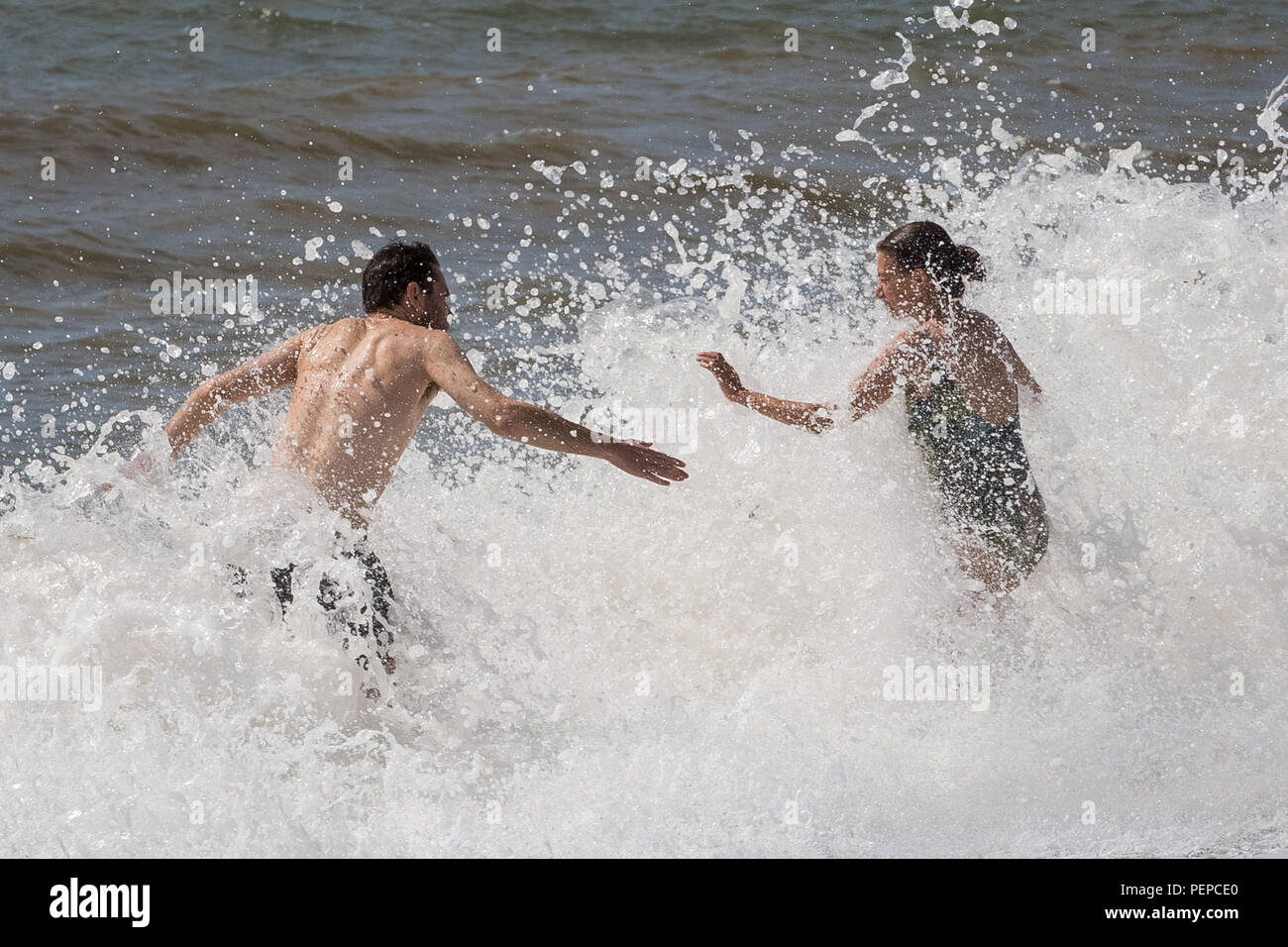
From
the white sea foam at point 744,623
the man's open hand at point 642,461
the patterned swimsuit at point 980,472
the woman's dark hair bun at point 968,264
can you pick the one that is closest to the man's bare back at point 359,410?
the white sea foam at point 744,623

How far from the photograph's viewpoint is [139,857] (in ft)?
13.8

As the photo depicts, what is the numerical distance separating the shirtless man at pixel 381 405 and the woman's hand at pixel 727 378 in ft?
1.86

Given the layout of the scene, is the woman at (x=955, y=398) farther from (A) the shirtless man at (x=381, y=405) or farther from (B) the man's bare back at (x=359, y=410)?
(B) the man's bare back at (x=359, y=410)

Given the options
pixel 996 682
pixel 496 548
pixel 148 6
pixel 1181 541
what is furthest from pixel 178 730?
pixel 148 6

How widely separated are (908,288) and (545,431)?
51.4 inches

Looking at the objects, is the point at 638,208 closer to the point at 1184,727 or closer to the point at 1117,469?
the point at 1117,469

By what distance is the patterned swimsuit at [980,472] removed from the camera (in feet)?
16.5

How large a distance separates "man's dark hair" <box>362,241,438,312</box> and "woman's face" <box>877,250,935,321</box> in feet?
4.79

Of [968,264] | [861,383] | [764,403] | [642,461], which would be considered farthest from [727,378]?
[968,264]

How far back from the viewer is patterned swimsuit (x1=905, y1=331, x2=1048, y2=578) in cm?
502

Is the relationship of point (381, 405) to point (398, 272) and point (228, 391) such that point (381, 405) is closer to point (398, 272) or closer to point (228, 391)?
point (398, 272)

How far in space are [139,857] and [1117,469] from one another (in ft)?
11.9

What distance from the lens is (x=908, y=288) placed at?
4.98m

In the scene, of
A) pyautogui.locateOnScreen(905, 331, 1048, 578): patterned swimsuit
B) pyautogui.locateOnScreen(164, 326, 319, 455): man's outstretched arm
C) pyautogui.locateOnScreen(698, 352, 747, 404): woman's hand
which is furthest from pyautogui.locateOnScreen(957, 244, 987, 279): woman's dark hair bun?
pyautogui.locateOnScreen(164, 326, 319, 455): man's outstretched arm
